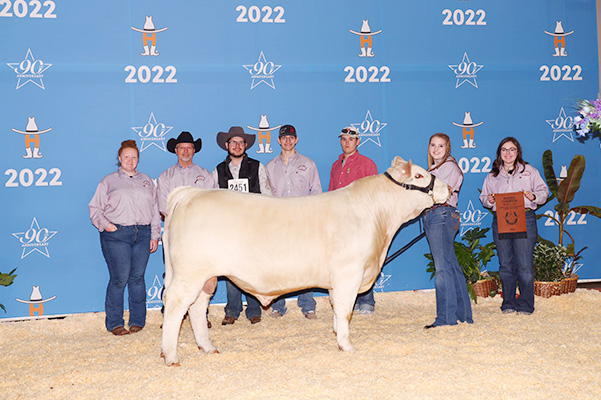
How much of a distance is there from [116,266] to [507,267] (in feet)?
13.6

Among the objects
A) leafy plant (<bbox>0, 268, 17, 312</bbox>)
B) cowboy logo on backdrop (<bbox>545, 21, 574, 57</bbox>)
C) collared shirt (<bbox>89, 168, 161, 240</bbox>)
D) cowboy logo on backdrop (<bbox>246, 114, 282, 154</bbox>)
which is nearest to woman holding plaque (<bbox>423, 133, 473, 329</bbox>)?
cowboy logo on backdrop (<bbox>246, 114, 282, 154</bbox>)

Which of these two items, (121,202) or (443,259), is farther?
(121,202)

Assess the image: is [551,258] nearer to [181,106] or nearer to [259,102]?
[259,102]

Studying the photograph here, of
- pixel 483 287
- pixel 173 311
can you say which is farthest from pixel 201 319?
pixel 483 287

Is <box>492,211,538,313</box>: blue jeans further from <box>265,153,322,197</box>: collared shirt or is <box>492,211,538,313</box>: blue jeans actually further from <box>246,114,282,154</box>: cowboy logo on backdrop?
<box>246,114,282,154</box>: cowboy logo on backdrop

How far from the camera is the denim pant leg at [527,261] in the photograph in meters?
5.27

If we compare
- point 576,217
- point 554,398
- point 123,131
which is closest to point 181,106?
point 123,131

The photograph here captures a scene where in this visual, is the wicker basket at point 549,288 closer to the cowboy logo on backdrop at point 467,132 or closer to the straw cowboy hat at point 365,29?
the cowboy logo on backdrop at point 467,132

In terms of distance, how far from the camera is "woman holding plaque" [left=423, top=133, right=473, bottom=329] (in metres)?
4.77

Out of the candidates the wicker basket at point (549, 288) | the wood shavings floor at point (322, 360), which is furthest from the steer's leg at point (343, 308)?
the wicker basket at point (549, 288)

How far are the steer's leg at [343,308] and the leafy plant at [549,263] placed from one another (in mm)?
3189

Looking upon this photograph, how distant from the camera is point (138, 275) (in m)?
5.32

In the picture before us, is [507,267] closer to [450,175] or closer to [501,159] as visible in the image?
[501,159]

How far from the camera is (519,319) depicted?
5.13 meters
